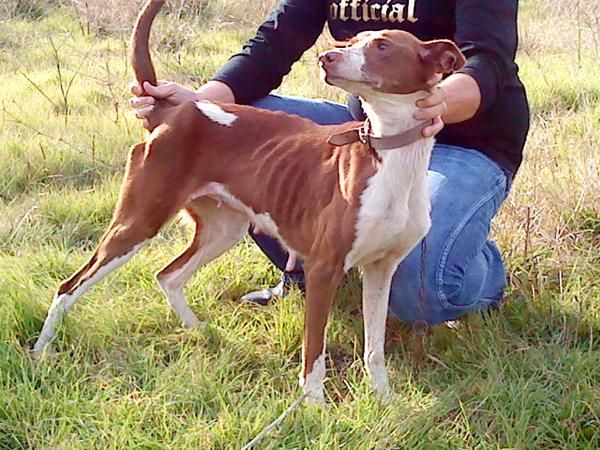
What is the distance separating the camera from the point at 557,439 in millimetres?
2434

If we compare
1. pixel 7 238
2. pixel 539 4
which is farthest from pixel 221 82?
pixel 539 4

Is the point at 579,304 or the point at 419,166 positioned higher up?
the point at 419,166

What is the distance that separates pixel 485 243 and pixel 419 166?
0.83m

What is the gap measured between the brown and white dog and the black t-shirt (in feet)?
1.64

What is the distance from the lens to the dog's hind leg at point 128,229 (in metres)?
2.86

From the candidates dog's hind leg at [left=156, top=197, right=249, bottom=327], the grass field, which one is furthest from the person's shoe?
dog's hind leg at [left=156, top=197, right=249, bottom=327]

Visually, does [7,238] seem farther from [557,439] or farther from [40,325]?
[557,439]

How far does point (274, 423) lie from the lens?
2.33m

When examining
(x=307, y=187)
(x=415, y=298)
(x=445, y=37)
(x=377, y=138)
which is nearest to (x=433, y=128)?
(x=377, y=138)

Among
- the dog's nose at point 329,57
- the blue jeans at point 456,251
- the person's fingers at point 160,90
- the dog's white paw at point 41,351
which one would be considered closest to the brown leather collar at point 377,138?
the dog's nose at point 329,57

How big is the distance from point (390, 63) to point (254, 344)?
1.12 m

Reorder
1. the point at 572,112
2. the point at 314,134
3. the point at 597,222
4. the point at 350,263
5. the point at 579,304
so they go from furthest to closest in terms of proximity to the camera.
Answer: the point at 572,112 → the point at 597,222 → the point at 579,304 → the point at 314,134 → the point at 350,263

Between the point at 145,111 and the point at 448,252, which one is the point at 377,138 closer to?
the point at 448,252

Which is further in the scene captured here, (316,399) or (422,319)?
(422,319)
